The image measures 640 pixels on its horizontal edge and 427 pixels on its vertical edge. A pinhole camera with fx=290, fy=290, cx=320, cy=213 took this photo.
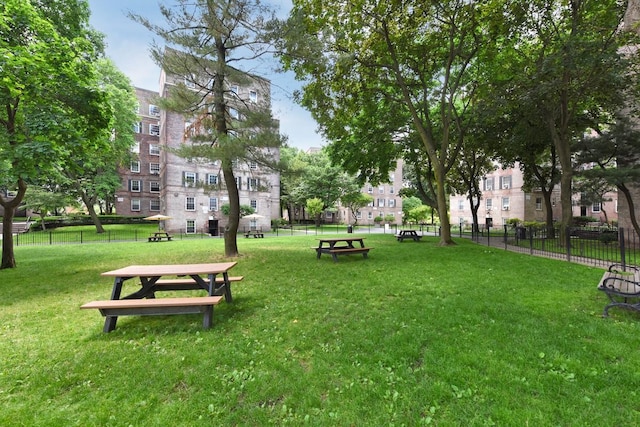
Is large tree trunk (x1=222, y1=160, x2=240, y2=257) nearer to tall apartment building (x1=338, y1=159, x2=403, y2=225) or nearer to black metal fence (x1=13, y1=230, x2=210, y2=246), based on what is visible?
black metal fence (x1=13, y1=230, x2=210, y2=246)

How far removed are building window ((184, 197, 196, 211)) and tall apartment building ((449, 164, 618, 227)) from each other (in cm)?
3793

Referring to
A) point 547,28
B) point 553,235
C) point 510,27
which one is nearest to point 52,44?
point 510,27

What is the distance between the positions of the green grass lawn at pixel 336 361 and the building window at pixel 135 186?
43070 mm

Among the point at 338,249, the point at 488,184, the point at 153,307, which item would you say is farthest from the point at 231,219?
the point at 488,184

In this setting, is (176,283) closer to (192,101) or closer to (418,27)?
(192,101)

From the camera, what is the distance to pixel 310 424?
8.49ft

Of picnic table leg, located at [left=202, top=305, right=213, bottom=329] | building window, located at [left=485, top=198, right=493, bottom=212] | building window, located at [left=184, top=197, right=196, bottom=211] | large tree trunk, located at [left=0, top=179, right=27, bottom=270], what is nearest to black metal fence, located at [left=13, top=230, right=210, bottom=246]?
building window, located at [left=184, top=197, right=196, bottom=211]

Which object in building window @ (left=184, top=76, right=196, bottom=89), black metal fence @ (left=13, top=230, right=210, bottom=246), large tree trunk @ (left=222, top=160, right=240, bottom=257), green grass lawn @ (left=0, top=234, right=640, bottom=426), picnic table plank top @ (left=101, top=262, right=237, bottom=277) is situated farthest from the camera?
black metal fence @ (left=13, top=230, right=210, bottom=246)

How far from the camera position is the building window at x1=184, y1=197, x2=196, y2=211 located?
32438 mm

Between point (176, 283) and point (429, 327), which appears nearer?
point (429, 327)

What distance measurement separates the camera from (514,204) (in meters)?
42.4

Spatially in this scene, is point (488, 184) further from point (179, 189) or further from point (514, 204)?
point (179, 189)

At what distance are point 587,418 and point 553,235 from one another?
17.5 meters

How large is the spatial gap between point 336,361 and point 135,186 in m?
49.6
